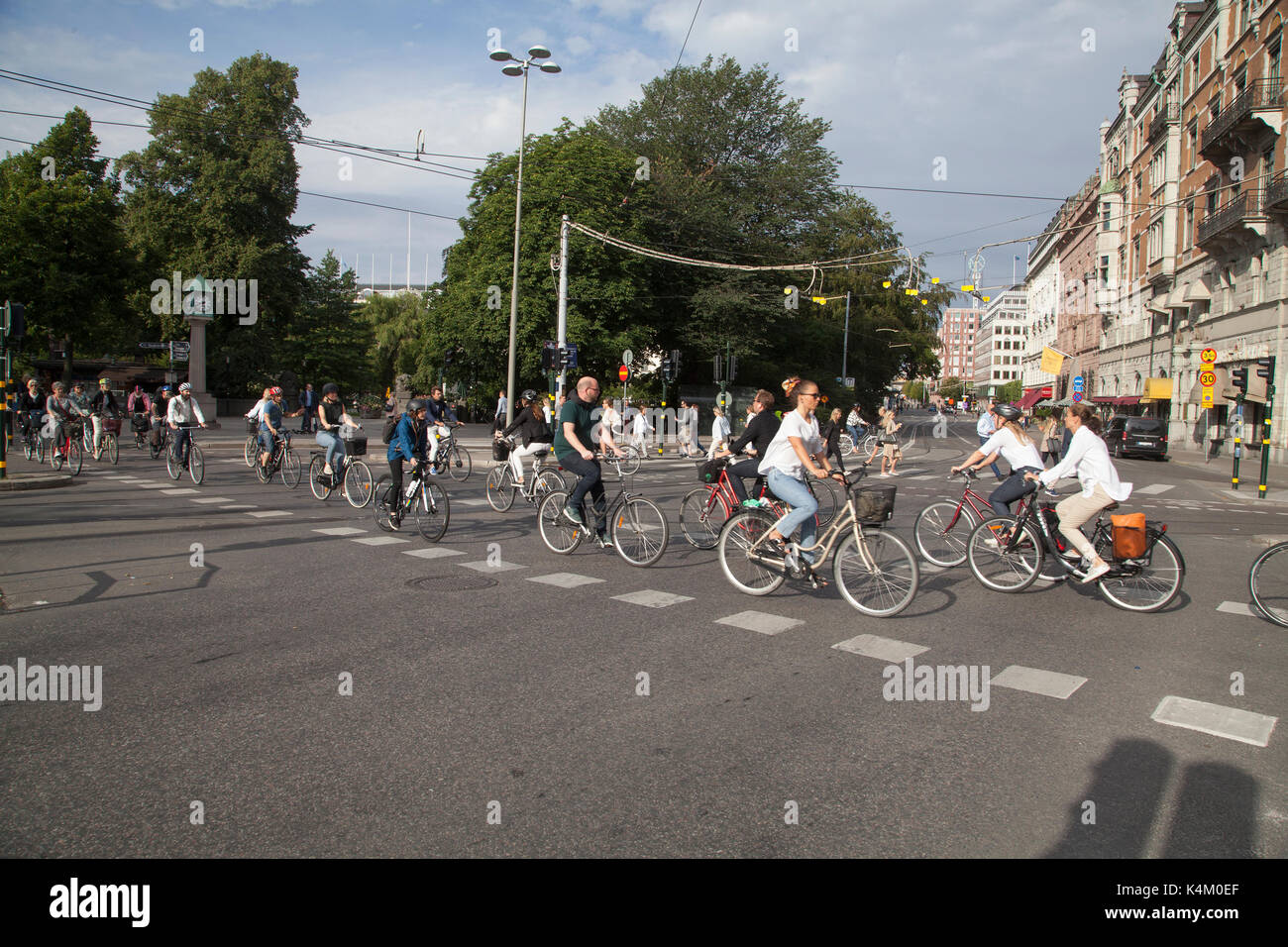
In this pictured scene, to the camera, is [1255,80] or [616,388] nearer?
[1255,80]

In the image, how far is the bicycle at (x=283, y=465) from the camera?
1622 centimetres

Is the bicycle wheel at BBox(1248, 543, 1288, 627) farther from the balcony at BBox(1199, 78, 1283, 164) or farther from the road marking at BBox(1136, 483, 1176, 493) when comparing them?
the balcony at BBox(1199, 78, 1283, 164)

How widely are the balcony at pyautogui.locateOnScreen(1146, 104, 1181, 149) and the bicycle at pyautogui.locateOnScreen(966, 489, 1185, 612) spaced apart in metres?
48.0

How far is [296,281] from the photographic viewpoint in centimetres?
5084

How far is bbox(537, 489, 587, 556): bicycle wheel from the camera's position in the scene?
9727 mm

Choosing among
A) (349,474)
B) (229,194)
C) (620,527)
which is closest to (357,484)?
(349,474)

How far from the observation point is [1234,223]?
109 feet

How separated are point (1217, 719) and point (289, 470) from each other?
604 inches

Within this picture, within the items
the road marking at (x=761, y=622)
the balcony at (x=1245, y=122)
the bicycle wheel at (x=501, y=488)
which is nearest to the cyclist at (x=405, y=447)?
the bicycle wheel at (x=501, y=488)

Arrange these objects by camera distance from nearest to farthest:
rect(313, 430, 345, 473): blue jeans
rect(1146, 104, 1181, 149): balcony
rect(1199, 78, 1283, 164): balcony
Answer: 1. rect(313, 430, 345, 473): blue jeans
2. rect(1199, 78, 1283, 164): balcony
3. rect(1146, 104, 1181, 149): balcony

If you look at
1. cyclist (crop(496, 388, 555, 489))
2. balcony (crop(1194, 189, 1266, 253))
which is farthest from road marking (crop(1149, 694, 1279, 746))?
balcony (crop(1194, 189, 1266, 253))

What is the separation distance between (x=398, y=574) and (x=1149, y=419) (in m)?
34.6
